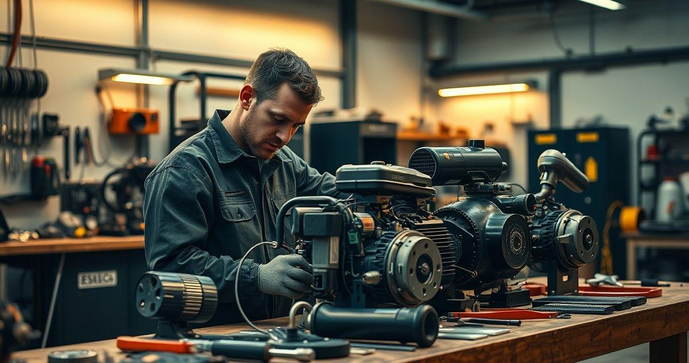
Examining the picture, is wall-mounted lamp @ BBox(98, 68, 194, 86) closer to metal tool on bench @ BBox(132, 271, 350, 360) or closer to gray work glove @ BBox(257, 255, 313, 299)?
gray work glove @ BBox(257, 255, 313, 299)

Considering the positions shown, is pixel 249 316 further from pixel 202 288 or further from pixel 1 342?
pixel 1 342

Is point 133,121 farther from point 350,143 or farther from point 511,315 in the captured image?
point 511,315

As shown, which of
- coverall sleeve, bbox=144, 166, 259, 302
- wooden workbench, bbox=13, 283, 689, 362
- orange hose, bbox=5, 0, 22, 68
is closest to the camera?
wooden workbench, bbox=13, 283, 689, 362

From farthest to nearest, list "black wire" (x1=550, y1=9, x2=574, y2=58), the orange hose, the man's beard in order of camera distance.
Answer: "black wire" (x1=550, y1=9, x2=574, y2=58)
the orange hose
the man's beard

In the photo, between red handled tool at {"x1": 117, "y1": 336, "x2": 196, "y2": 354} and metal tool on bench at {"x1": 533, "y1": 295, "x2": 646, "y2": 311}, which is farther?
metal tool on bench at {"x1": 533, "y1": 295, "x2": 646, "y2": 311}

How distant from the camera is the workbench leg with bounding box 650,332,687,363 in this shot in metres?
2.74

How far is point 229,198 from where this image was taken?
230cm

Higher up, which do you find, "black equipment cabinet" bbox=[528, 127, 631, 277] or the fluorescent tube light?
the fluorescent tube light

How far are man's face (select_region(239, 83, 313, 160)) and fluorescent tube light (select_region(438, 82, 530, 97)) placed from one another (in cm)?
601

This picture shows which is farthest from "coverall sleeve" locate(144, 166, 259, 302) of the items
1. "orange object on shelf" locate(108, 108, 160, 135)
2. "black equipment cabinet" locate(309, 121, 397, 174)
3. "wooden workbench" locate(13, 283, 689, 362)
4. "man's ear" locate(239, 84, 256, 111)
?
"black equipment cabinet" locate(309, 121, 397, 174)

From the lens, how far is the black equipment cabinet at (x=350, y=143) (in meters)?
6.94

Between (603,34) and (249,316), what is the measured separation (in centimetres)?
669

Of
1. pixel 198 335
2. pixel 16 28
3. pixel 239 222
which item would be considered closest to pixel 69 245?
pixel 16 28

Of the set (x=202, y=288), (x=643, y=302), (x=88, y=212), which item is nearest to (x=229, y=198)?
(x=202, y=288)
